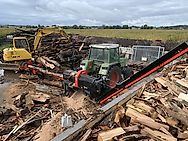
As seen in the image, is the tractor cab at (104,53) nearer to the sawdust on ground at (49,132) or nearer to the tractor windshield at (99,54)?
the tractor windshield at (99,54)

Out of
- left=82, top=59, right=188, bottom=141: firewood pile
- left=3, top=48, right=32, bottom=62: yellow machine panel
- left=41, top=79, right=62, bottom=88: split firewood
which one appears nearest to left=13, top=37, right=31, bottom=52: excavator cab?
left=3, top=48, right=32, bottom=62: yellow machine panel

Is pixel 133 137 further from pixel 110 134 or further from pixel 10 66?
pixel 10 66

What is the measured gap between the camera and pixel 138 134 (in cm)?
477

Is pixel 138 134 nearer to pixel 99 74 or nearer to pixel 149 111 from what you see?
pixel 149 111

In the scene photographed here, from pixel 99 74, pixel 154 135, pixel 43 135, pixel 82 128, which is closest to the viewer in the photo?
pixel 154 135

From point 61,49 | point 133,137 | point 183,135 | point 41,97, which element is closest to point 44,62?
point 61,49

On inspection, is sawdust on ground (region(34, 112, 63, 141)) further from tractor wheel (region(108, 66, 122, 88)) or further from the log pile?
the log pile

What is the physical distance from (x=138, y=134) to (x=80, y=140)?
1035mm

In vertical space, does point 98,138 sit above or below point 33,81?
above

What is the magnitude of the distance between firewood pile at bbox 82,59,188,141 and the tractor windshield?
6.70m

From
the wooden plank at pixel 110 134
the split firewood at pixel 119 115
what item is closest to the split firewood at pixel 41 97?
the split firewood at pixel 119 115

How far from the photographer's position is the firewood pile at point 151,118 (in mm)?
4742

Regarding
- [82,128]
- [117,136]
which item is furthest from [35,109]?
[117,136]

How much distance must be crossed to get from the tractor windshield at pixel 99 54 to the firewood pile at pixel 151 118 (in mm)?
6703
